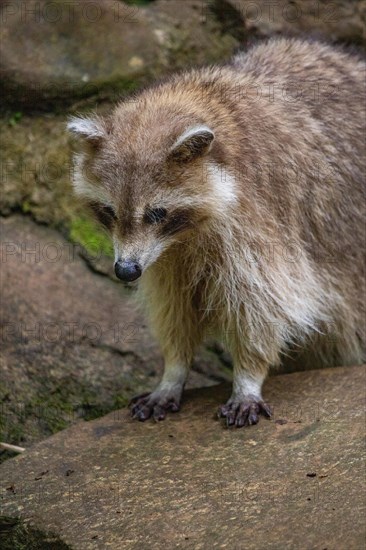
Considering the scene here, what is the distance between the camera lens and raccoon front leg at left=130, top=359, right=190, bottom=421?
557cm

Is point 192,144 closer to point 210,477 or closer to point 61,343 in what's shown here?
point 210,477

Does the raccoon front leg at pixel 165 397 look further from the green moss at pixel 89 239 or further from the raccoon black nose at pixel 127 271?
the green moss at pixel 89 239

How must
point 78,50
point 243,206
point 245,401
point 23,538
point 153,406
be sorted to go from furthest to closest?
point 78,50 < point 153,406 < point 245,401 < point 243,206 < point 23,538

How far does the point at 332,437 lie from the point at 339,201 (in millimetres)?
1654

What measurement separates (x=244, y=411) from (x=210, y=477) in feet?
2.09

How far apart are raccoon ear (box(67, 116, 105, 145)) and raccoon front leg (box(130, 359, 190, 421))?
1536 millimetres

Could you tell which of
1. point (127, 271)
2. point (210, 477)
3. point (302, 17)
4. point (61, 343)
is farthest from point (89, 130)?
point (302, 17)

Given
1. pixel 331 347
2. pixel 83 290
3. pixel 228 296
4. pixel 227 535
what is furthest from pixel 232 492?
pixel 83 290

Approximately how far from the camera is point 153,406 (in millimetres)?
5617

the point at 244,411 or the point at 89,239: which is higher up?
the point at 244,411

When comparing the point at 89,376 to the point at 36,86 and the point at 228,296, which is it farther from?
the point at 36,86

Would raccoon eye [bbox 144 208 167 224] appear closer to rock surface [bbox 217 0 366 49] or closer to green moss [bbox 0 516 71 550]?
green moss [bbox 0 516 71 550]

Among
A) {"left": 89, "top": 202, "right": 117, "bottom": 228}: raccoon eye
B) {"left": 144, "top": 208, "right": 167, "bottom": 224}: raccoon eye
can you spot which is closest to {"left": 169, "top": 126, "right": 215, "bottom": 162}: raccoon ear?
{"left": 144, "top": 208, "right": 167, "bottom": 224}: raccoon eye

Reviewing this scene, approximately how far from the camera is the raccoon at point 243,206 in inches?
194
